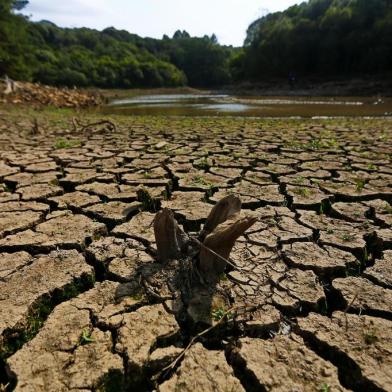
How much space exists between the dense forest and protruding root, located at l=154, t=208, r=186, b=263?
923 inches

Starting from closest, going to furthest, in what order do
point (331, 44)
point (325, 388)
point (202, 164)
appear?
point (325, 388) → point (202, 164) → point (331, 44)

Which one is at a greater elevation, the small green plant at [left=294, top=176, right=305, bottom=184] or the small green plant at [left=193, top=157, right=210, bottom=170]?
the small green plant at [left=294, top=176, right=305, bottom=184]

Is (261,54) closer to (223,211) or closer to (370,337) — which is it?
(223,211)

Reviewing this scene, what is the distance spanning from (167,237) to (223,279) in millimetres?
333

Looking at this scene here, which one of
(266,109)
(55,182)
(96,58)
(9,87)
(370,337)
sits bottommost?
(96,58)

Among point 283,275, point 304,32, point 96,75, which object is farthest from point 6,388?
point 96,75

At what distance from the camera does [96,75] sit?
171 feet

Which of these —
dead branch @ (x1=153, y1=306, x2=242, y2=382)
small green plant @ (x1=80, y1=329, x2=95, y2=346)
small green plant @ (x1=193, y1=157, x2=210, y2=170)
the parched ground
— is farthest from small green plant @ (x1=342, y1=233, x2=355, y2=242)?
small green plant @ (x1=193, y1=157, x2=210, y2=170)

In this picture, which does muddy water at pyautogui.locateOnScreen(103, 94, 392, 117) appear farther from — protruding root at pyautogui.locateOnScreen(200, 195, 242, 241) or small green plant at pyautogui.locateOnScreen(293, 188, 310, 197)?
protruding root at pyautogui.locateOnScreen(200, 195, 242, 241)

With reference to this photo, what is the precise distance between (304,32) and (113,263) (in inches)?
1817

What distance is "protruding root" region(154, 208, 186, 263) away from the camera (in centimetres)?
170

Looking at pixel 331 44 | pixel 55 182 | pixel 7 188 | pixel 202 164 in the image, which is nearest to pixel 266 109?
pixel 202 164

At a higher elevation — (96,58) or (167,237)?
(167,237)

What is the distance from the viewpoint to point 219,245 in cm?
160
